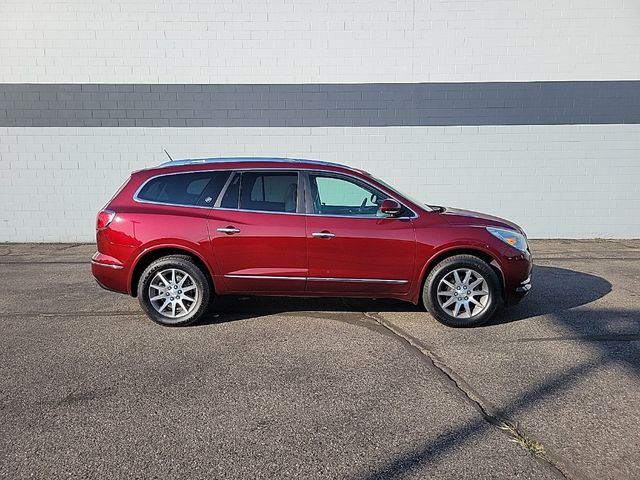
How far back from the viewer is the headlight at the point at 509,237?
204 inches

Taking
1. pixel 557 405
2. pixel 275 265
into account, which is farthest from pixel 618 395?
pixel 275 265

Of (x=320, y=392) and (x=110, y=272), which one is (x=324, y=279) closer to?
(x=320, y=392)

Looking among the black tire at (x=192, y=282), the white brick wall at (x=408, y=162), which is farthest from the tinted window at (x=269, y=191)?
the white brick wall at (x=408, y=162)

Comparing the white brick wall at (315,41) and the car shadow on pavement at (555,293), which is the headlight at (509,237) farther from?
the white brick wall at (315,41)

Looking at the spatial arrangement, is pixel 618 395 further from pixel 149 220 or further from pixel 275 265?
pixel 149 220

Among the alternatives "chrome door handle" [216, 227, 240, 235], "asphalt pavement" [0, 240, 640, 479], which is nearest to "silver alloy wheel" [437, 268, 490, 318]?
"asphalt pavement" [0, 240, 640, 479]

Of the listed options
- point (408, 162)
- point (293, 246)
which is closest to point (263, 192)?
point (293, 246)

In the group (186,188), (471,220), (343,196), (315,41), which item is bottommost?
(471,220)

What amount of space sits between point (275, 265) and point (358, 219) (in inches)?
40.1

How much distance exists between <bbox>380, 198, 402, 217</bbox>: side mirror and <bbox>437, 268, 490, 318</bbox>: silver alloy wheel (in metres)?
0.86

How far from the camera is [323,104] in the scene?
10.4 meters

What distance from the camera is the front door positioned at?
510cm

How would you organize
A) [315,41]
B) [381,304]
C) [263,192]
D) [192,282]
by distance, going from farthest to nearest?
[315,41] → [381,304] → [263,192] → [192,282]

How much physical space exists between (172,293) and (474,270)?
10.6 feet
